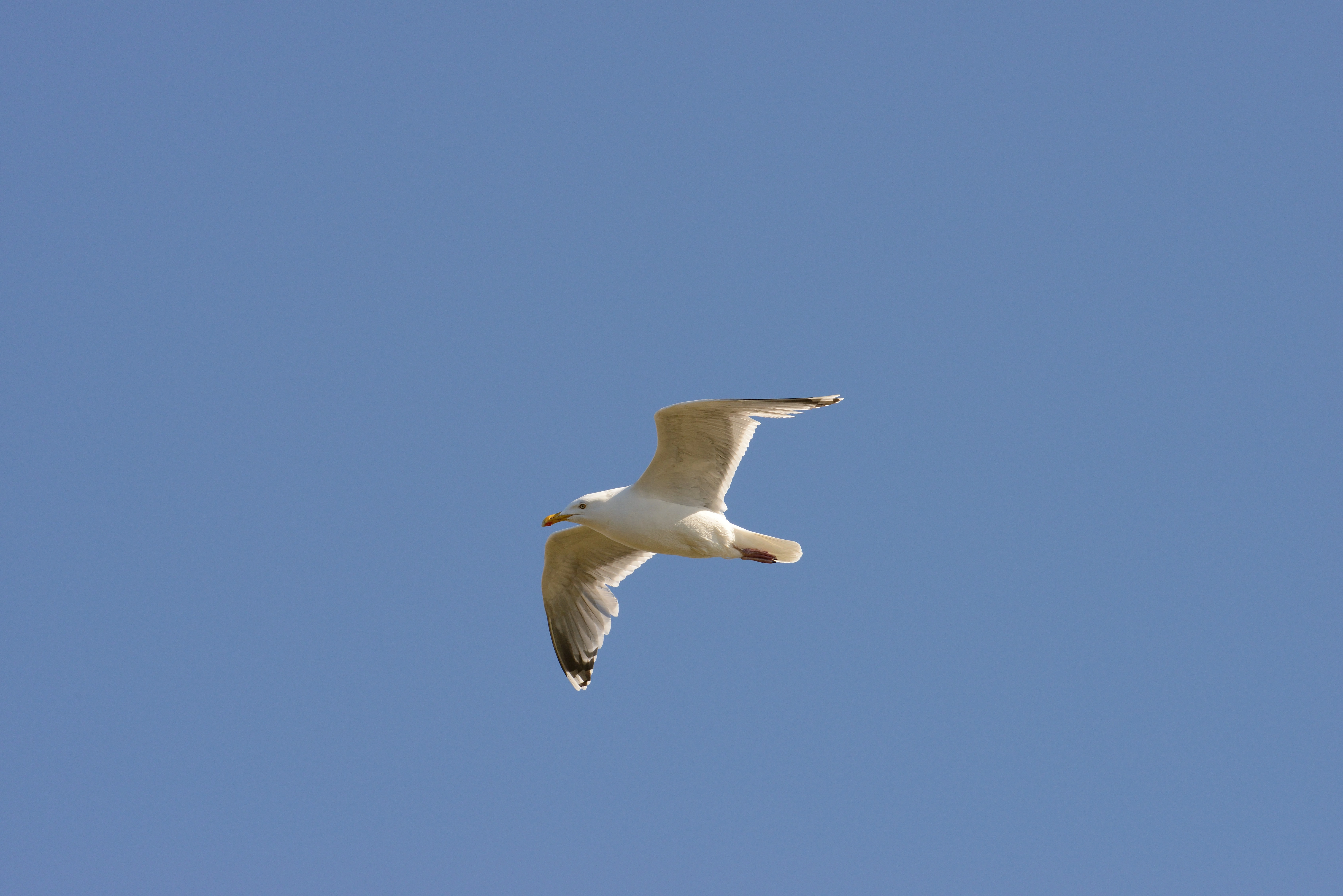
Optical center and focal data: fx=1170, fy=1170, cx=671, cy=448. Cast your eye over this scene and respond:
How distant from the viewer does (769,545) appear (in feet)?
30.2

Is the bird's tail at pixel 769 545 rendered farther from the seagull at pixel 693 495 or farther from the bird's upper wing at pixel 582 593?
the bird's upper wing at pixel 582 593

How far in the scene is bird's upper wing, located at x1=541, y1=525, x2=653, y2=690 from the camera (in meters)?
10.5

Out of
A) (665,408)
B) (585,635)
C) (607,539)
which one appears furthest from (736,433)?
(585,635)

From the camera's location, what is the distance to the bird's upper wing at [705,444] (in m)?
8.56

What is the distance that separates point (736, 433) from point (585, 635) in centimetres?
302

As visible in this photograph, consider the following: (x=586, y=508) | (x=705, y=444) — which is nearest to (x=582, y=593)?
(x=586, y=508)

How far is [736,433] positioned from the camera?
29.1 ft

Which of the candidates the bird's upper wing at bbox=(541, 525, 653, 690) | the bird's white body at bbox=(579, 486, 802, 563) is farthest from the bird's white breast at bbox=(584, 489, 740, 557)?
the bird's upper wing at bbox=(541, 525, 653, 690)

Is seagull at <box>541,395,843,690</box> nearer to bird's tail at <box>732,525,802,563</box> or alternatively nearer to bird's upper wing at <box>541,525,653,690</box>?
bird's tail at <box>732,525,802,563</box>

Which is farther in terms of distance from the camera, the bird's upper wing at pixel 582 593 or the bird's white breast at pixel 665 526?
the bird's upper wing at pixel 582 593

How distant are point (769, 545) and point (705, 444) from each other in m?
0.99

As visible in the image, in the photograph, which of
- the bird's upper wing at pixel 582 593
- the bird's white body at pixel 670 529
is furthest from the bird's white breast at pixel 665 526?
the bird's upper wing at pixel 582 593

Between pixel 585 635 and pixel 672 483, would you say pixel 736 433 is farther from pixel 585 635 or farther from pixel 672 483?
pixel 585 635

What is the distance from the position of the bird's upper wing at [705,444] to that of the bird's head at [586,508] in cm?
25
